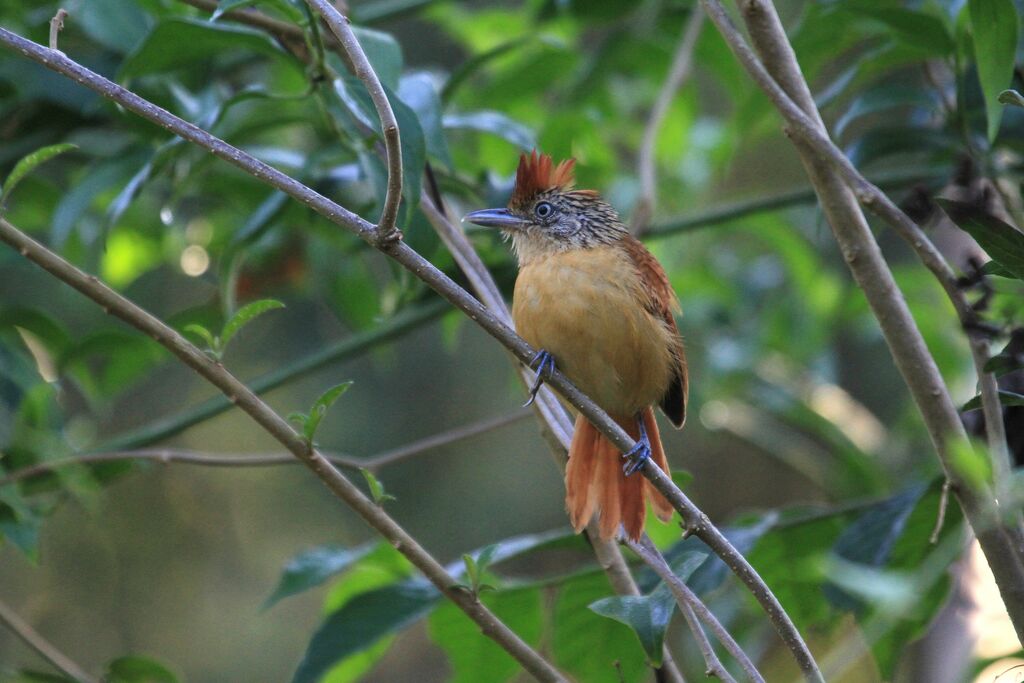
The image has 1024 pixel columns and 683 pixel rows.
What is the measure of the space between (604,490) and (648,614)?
75 centimetres

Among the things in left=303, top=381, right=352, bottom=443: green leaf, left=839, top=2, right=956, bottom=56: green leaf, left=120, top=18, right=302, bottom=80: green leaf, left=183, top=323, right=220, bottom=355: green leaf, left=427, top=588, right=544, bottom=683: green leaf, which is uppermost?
left=120, top=18, right=302, bottom=80: green leaf

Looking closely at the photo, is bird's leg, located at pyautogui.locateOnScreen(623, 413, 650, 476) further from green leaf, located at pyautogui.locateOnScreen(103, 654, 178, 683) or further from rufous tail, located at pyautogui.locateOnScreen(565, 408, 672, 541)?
green leaf, located at pyautogui.locateOnScreen(103, 654, 178, 683)

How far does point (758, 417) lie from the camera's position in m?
4.76

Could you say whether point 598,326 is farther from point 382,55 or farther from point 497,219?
point 382,55

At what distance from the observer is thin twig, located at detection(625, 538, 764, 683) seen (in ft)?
5.37

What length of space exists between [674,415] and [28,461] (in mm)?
1627

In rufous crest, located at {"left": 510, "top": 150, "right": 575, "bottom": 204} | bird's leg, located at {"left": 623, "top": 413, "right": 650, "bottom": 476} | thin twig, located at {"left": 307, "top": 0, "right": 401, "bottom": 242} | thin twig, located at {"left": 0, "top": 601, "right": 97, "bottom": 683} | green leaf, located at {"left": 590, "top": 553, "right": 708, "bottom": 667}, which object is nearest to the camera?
thin twig, located at {"left": 307, "top": 0, "right": 401, "bottom": 242}

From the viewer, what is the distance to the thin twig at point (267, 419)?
177 centimetres

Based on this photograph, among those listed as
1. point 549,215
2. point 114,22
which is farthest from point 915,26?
point 114,22

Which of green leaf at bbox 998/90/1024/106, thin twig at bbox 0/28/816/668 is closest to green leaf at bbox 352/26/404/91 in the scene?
thin twig at bbox 0/28/816/668

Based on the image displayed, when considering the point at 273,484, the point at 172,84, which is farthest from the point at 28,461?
the point at 273,484

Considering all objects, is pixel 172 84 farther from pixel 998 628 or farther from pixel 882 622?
pixel 998 628

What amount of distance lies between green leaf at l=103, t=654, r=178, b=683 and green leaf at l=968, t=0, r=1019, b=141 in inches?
78.6

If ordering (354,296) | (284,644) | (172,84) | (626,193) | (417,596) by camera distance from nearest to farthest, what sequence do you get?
(417,596)
(172,84)
(354,296)
(626,193)
(284,644)
